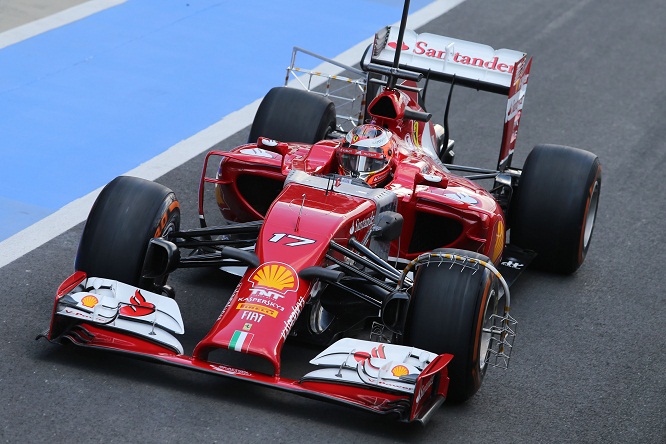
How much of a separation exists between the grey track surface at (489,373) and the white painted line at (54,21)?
3.36 meters

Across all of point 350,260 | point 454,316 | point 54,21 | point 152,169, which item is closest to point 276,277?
point 350,260

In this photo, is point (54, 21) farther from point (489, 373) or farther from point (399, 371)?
point (399, 371)

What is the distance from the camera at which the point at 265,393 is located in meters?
6.69

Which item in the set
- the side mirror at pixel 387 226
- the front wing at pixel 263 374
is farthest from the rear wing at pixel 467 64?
the front wing at pixel 263 374

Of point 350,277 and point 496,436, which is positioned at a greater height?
point 350,277

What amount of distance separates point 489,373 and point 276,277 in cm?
156

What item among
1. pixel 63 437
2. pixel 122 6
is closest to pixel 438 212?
pixel 63 437

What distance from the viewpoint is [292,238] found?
7000 millimetres

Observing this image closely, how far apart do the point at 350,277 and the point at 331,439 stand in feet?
3.65

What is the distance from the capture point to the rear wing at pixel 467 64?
9539 mm

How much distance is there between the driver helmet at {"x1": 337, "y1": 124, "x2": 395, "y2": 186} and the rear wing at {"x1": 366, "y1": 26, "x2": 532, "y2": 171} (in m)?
1.69

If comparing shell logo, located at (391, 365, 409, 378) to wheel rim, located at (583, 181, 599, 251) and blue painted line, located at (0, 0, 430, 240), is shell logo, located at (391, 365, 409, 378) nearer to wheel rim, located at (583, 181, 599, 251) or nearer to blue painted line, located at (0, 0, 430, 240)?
wheel rim, located at (583, 181, 599, 251)

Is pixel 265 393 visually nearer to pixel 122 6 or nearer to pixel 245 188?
pixel 245 188

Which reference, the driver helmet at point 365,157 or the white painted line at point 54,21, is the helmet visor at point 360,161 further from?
the white painted line at point 54,21
